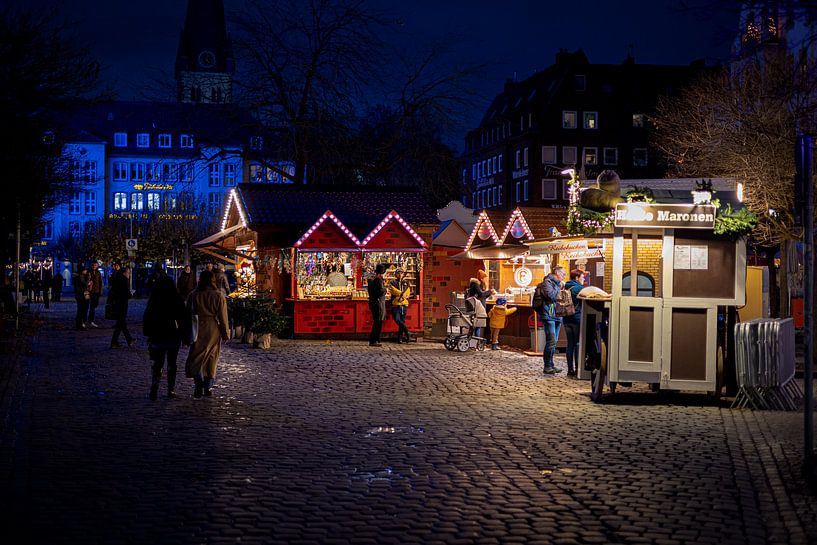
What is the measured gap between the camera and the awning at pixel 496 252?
2533 centimetres

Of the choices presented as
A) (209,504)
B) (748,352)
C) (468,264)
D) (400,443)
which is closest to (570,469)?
(400,443)

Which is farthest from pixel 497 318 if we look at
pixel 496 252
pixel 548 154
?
pixel 548 154

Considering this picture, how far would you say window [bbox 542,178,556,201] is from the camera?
90.1 metres

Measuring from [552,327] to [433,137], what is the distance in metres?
20.4

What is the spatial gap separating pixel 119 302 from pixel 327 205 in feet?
27.3

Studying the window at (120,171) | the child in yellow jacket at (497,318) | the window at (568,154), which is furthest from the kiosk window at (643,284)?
the window at (120,171)

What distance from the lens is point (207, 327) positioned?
1439 cm

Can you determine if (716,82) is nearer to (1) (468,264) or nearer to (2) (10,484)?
(1) (468,264)

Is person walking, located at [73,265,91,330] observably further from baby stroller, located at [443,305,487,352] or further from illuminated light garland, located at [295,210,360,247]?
baby stroller, located at [443,305,487,352]

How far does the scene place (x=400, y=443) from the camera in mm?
10664

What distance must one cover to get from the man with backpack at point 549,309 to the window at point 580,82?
71.5m

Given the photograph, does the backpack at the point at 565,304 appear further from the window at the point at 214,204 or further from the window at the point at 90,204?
the window at the point at 90,204

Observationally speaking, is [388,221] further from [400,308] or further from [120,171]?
[120,171]

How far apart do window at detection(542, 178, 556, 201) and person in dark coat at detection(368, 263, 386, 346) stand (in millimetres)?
65496
